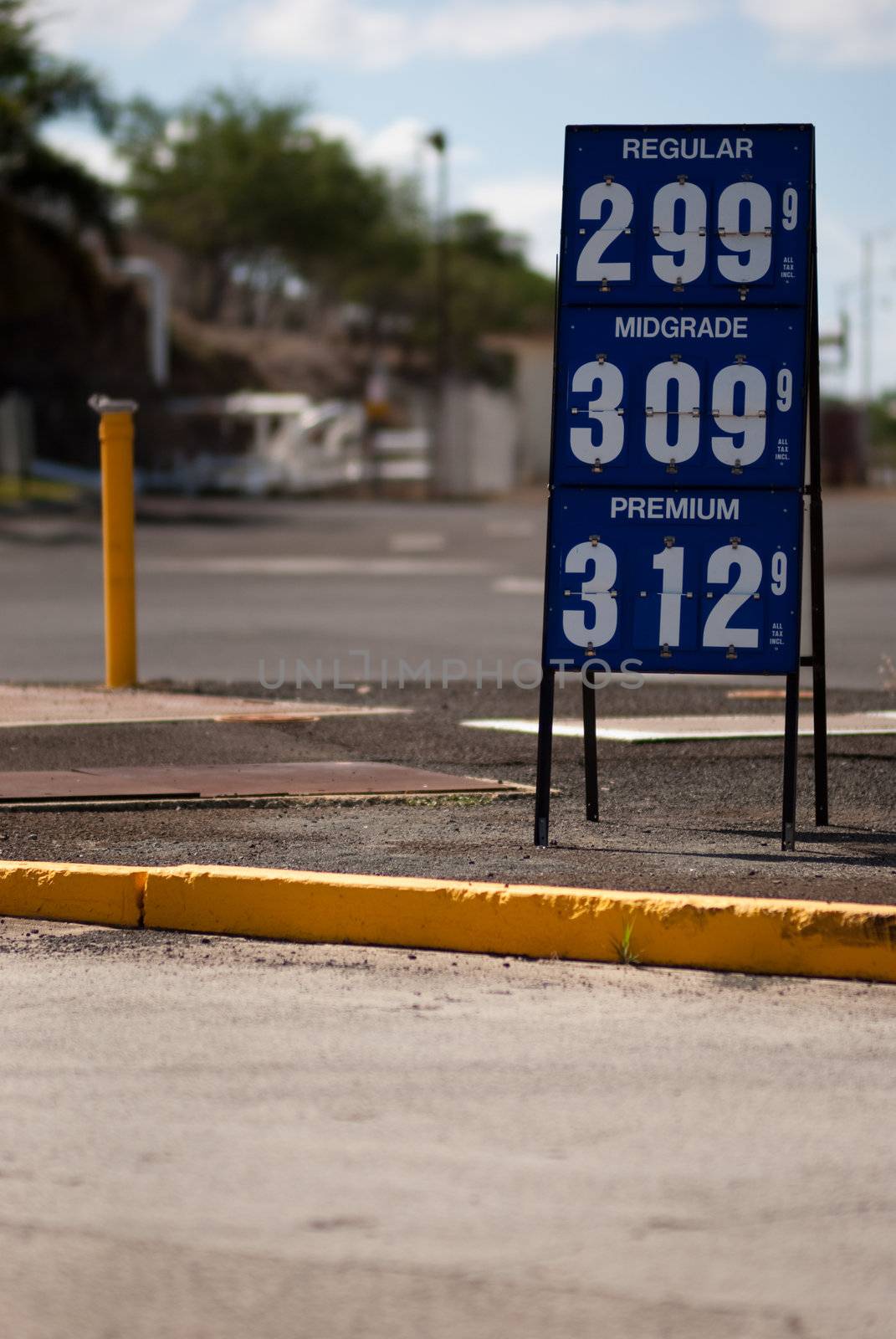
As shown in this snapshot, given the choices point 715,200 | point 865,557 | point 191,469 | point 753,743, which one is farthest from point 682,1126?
point 191,469

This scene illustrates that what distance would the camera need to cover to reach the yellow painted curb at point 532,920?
5480 mm

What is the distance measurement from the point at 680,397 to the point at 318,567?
18.4m

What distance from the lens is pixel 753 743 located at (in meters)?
9.23

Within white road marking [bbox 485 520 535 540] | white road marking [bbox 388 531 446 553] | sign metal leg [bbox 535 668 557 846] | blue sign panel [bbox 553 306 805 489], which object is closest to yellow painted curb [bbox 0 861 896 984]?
sign metal leg [bbox 535 668 557 846]

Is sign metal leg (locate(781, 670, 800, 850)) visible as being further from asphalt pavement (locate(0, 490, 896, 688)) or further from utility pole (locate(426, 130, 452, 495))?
utility pole (locate(426, 130, 452, 495))

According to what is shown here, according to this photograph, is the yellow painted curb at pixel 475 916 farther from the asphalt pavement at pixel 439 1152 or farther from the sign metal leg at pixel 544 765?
the sign metal leg at pixel 544 765

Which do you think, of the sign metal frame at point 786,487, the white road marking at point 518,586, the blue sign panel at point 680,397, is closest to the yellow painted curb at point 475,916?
the sign metal frame at point 786,487

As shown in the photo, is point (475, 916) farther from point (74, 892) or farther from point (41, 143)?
point (41, 143)

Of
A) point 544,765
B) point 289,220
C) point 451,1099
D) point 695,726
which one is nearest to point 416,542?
point 695,726

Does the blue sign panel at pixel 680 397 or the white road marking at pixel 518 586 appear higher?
the blue sign panel at pixel 680 397

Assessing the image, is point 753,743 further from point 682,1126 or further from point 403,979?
point 682,1126

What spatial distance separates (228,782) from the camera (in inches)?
315

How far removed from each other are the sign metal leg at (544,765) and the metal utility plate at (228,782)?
3.57 ft

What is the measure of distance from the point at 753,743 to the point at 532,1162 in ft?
18.1
